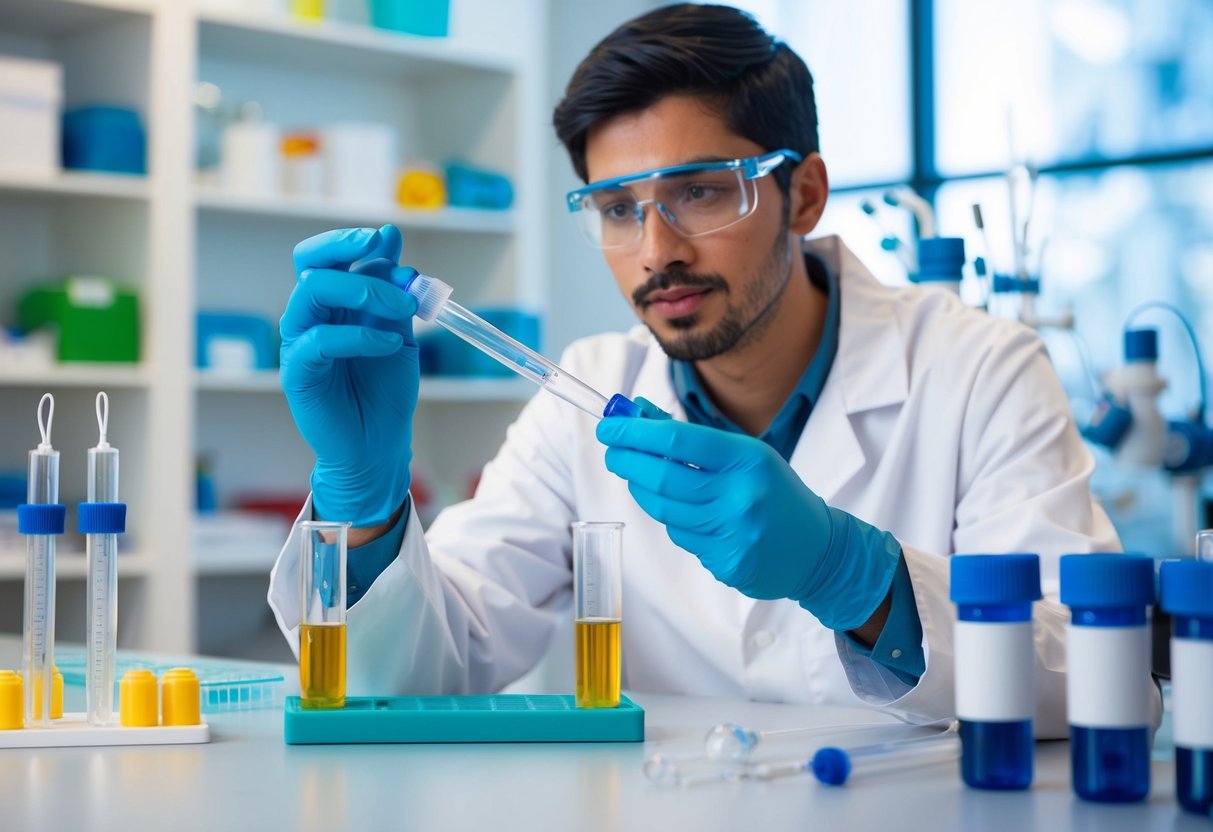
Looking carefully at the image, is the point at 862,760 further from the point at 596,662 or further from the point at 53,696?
the point at 53,696

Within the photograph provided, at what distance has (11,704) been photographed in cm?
115

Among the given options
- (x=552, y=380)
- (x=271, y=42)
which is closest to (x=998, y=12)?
(x=271, y=42)

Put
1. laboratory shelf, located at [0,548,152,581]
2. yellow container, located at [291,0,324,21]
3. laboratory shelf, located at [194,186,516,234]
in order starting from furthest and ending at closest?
yellow container, located at [291,0,324,21] < laboratory shelf, located at [194,186,516,234] < laboratory shelf, located at [0,548,152,581]

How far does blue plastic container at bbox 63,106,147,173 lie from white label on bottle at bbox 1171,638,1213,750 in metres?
2.87

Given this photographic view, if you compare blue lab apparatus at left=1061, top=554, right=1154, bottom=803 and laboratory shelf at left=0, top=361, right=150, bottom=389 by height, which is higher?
laboratory shelf at left=0, top=361, right=150, bottom=389

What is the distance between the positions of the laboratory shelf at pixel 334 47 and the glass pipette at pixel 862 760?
2.83 meters

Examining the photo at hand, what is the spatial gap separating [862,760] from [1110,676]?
21 centimetres

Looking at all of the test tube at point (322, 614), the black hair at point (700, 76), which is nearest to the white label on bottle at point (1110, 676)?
the test tube at point (322, 614)

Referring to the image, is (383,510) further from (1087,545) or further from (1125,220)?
(1125,220)

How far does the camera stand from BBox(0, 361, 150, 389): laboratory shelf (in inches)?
120

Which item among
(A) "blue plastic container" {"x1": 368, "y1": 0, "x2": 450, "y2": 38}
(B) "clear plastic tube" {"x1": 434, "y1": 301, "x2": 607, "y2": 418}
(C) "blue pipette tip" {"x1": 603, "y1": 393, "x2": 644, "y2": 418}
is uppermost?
(A) "blue plastic container" {"x1": 368, "y1": 0, "x2": 450, "y2": 38}

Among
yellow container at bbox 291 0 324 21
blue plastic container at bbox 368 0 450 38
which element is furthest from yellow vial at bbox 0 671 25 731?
blue plastic container at bbox 368 0 450 38

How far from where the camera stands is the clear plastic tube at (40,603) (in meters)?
1.15

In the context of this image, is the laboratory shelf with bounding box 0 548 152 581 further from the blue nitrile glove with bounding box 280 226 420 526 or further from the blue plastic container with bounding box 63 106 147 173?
the blue nitrile glove with bounding box 280 226 420 526
